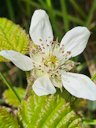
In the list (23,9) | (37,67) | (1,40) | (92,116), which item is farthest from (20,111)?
(23,9)

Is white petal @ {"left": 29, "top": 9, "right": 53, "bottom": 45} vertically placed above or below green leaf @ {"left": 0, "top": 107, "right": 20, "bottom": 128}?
above

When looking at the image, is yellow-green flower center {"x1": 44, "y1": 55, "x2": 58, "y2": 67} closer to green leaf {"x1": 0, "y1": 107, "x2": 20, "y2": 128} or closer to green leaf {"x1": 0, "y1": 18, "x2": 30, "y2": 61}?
green leaf {"x1": 0, "y1": 18, "x2": 30, "y2": 61}

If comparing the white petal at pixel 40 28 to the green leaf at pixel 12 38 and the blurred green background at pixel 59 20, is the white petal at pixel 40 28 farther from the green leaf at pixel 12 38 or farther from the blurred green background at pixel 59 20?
the blurred green background at pixel 59 20

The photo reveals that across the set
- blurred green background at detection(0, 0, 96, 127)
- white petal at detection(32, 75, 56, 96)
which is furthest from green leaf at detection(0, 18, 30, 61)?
blurred green background at detection(0, 0, 96, 127)

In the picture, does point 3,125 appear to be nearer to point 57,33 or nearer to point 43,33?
point 43,33

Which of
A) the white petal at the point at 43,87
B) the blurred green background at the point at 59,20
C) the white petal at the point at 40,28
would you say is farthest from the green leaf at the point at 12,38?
the blurred green background at the point at 59,20

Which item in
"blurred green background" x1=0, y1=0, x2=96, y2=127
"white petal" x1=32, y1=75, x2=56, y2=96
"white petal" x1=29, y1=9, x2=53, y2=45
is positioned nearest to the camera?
"white petal" x1=32, y1=75, x2=56, y2=96

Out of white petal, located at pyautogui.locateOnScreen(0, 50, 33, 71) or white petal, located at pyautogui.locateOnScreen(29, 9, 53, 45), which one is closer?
white petal, located at pyautogui.locateOnScreen(0, 50, 33, 71)

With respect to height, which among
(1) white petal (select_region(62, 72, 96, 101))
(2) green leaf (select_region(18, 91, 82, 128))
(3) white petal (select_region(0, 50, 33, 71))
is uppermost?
(3) white petal (select_region(0, 50, 33, 71))
